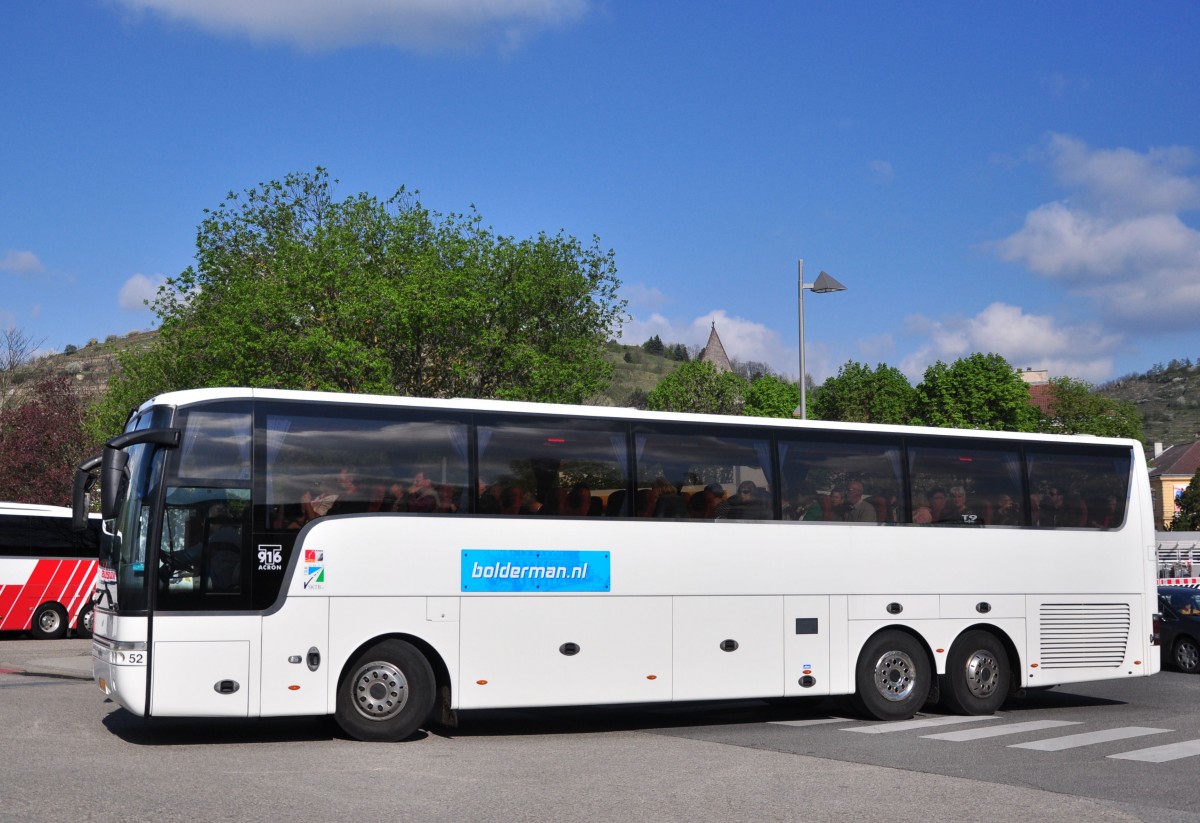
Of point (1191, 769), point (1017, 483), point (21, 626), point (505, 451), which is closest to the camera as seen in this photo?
point (1191, 769)

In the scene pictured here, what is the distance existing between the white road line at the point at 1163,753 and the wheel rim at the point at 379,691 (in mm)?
6680

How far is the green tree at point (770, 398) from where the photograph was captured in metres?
91.9

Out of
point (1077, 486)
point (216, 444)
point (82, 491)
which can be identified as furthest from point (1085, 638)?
point (82, 491)

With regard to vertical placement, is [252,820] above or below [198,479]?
below

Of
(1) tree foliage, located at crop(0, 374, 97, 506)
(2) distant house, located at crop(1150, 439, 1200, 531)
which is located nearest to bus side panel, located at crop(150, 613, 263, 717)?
(1) tree foliage, located at crop(0, 374, 97, 506)

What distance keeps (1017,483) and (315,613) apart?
8.74 metres

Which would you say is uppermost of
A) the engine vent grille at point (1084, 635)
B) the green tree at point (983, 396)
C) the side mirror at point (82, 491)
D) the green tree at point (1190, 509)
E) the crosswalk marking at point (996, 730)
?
the green tree at point (983, 396)

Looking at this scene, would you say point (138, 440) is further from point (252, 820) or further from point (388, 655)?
point (252, 820)

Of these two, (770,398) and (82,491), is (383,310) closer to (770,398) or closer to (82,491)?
(82,491)

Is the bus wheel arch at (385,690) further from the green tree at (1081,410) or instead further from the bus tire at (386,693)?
the green tree at (1081,410)

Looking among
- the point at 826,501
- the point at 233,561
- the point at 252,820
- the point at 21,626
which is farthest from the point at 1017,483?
the point at 21,626

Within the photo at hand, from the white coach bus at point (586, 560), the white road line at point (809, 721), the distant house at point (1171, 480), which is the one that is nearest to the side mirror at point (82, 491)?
the white coach bus at point (586, 560)

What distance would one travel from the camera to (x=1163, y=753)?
41.2 ft

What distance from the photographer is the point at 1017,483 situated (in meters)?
16.4
